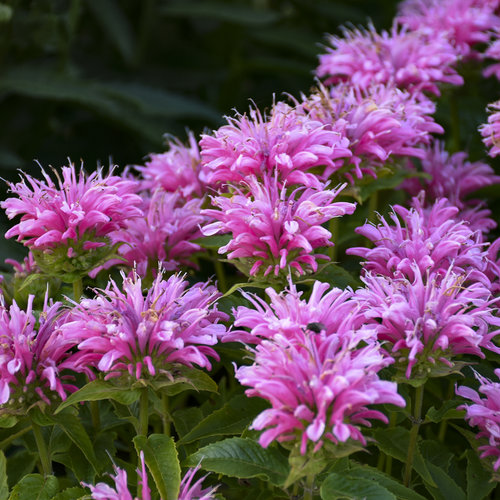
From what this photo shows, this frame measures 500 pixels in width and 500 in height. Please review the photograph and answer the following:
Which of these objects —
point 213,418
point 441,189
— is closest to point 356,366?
point 213,418

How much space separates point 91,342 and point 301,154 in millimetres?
286

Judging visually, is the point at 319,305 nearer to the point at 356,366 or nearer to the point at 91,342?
the point at 356,366

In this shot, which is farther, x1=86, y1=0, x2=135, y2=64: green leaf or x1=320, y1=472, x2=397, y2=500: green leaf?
x1=86, y1=0, x2=135, y2=64: green leaf

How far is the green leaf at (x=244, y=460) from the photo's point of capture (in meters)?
0.61

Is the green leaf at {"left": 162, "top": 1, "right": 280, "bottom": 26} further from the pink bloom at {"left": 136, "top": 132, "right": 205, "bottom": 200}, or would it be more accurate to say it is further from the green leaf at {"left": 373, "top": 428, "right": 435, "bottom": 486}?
the green leaf at {"left": 373, "top": 428, "right": 435, "bottom": 486}

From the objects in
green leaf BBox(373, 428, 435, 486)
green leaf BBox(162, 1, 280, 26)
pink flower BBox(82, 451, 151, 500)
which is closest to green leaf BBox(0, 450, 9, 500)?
pink flower BBox(82, 451, 151, 500)

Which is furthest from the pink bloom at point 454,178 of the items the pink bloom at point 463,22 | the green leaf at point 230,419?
the green leaf at point 230,419

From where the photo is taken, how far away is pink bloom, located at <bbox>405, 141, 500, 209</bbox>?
1016mm

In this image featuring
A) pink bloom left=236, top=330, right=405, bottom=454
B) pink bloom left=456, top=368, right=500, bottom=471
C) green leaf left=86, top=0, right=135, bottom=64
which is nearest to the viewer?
pink bloom left=236, top=330, right=405, bottom=454

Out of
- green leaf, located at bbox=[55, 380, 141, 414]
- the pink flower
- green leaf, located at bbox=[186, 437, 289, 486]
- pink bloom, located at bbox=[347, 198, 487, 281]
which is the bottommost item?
the pink flower

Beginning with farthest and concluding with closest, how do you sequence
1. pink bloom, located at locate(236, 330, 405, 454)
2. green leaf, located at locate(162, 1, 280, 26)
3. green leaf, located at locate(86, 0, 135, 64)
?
green leaf, located at locate(86, 0, 135, 64), green leaf, located at locate(162, 1, 280, 26), pink bloom, located at locate(236, 330, 405, 454)

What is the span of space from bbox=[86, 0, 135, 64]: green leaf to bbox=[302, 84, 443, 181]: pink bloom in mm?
996

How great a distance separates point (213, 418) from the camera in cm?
71

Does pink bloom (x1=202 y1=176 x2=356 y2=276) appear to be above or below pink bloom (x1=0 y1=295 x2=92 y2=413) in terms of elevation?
above
